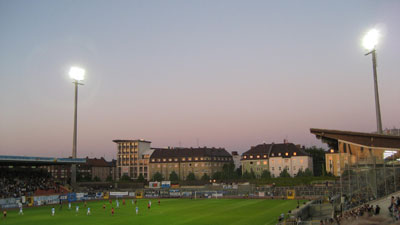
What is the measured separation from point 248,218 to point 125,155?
A: 122m

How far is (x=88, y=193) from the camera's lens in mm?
97312

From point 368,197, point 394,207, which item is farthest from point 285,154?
point 394,207

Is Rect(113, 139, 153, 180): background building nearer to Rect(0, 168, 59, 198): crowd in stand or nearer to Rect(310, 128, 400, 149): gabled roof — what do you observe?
Rect(0, 168, 59, 198): crowd in stand

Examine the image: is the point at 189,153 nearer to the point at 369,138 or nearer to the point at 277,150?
the point at 277,150

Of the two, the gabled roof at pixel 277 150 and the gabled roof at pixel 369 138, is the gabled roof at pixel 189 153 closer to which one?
the gabled roof at pixel 277 150

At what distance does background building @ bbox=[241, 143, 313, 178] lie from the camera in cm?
13162

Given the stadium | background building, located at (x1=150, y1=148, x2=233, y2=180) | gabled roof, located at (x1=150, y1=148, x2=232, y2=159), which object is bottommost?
the stadium

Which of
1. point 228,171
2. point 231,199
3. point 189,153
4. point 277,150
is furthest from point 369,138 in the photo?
point 189,153

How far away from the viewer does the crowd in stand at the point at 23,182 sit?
81.9 m

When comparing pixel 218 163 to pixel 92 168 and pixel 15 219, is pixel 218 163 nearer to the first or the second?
pixel 92 168

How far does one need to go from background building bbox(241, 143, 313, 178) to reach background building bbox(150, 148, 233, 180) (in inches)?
606

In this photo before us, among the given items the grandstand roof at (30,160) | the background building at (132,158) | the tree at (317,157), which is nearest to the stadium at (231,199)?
the grandstand roof at (30,160)

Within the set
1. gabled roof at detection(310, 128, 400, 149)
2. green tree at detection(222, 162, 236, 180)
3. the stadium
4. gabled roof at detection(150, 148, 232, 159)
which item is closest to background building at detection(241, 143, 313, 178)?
the stadium

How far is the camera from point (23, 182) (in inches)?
3561
